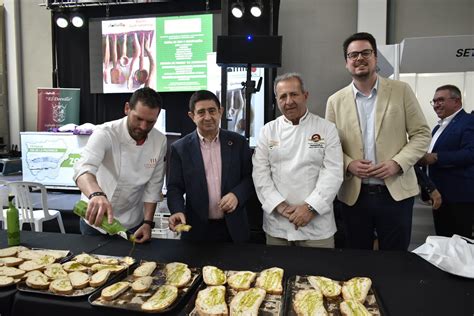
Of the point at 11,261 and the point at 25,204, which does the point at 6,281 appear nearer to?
the point at 11,261

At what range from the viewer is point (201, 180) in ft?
6.34

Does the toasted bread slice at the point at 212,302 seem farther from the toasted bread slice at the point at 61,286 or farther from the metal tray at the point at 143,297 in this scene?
the toasted bread slice at the point at 61,286

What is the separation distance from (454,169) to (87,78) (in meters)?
5.61

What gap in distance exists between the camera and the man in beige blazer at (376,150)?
1903 millimetres

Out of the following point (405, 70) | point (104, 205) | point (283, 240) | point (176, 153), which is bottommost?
point (283, 240)

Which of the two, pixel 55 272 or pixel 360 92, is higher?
pixel 360 92

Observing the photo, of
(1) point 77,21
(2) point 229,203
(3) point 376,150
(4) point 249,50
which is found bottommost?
(2) point 229,203

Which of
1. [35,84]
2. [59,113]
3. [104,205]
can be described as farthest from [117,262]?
[35,84]

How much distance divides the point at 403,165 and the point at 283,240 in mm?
731

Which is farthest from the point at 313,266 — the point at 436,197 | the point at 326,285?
the point at 436,197

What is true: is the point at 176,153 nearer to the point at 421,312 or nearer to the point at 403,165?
the point at 403,165

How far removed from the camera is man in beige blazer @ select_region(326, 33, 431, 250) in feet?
6.24

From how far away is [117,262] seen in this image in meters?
1.34

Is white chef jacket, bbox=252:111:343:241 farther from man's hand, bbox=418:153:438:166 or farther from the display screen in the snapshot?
the display screen
